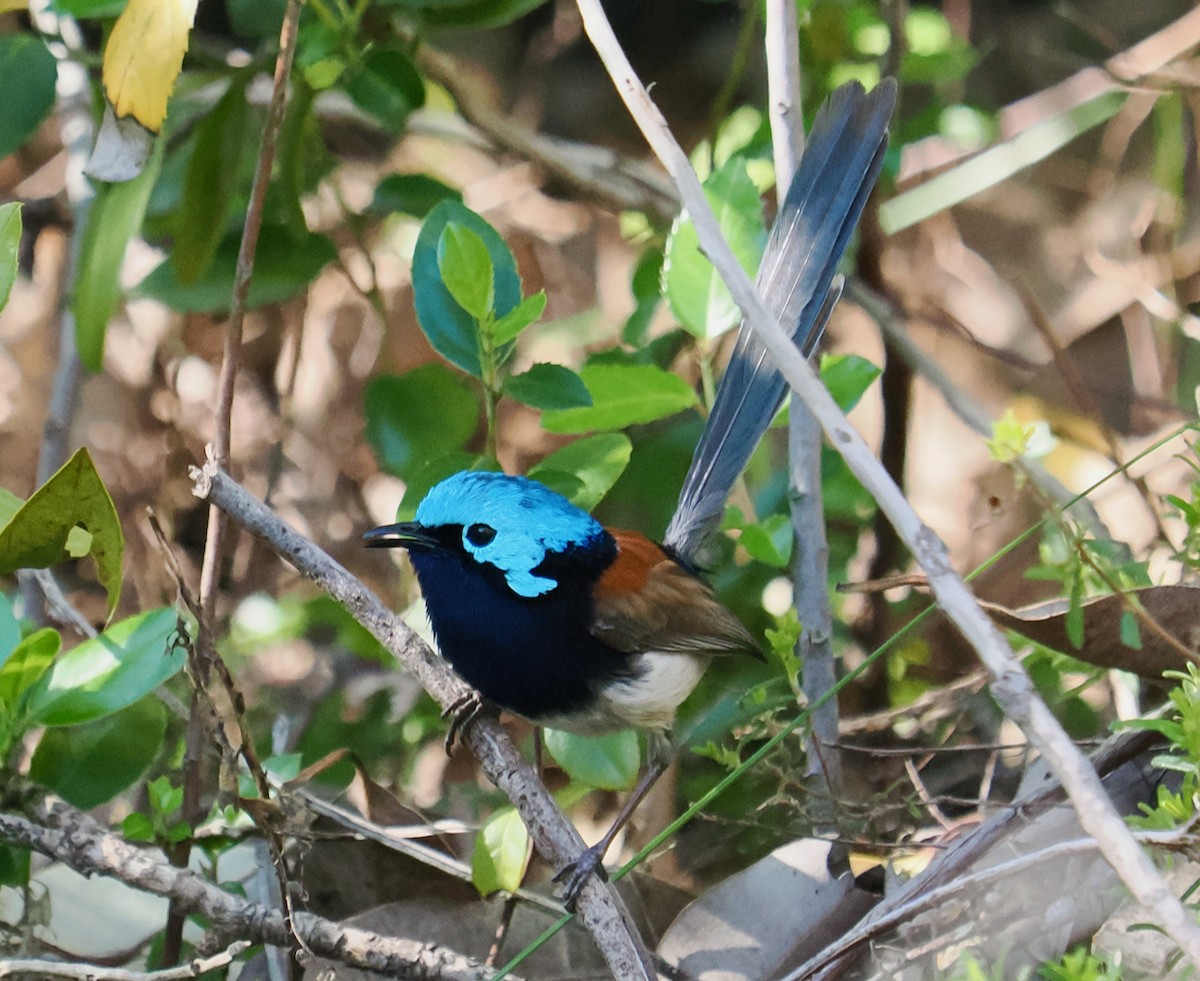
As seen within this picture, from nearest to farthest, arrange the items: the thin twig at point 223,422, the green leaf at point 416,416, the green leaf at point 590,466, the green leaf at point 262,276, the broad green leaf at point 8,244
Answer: the broad green leaf at point 8,244 < the thin twig at point 223,422 < the green leaf at point 590,466 < the green leaf at point 416,416 < the green leaf at point 262,276

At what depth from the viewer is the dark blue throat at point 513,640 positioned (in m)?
2.70

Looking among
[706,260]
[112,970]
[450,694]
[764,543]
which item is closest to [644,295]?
[706,260]

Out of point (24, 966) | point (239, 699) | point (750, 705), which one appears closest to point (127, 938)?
point (24, 966)

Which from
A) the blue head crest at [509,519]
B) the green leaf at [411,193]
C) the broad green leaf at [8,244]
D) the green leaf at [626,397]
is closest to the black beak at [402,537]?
the blue head crest at [509,519]

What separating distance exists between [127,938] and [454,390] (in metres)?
1.50

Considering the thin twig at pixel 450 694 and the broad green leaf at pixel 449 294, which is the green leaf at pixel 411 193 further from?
the thin twig at pixel 450 694

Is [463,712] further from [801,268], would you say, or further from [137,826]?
[801,268]

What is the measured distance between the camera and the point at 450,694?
2.51 m

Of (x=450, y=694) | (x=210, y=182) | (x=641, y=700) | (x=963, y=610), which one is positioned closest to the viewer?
(x=963, y=610)

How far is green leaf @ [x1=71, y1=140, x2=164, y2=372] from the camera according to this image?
305 cm

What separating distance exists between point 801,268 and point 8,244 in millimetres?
1628

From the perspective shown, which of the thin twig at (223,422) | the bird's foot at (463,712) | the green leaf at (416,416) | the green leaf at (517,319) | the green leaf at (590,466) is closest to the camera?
the thin twig at (223,422)

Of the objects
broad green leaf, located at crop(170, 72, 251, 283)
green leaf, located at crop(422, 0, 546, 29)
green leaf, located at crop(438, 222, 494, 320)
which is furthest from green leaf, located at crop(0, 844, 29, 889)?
green leaf, located at crop(422, 0, 546, 29)

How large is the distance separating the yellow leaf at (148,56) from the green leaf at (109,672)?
36.3 inches
